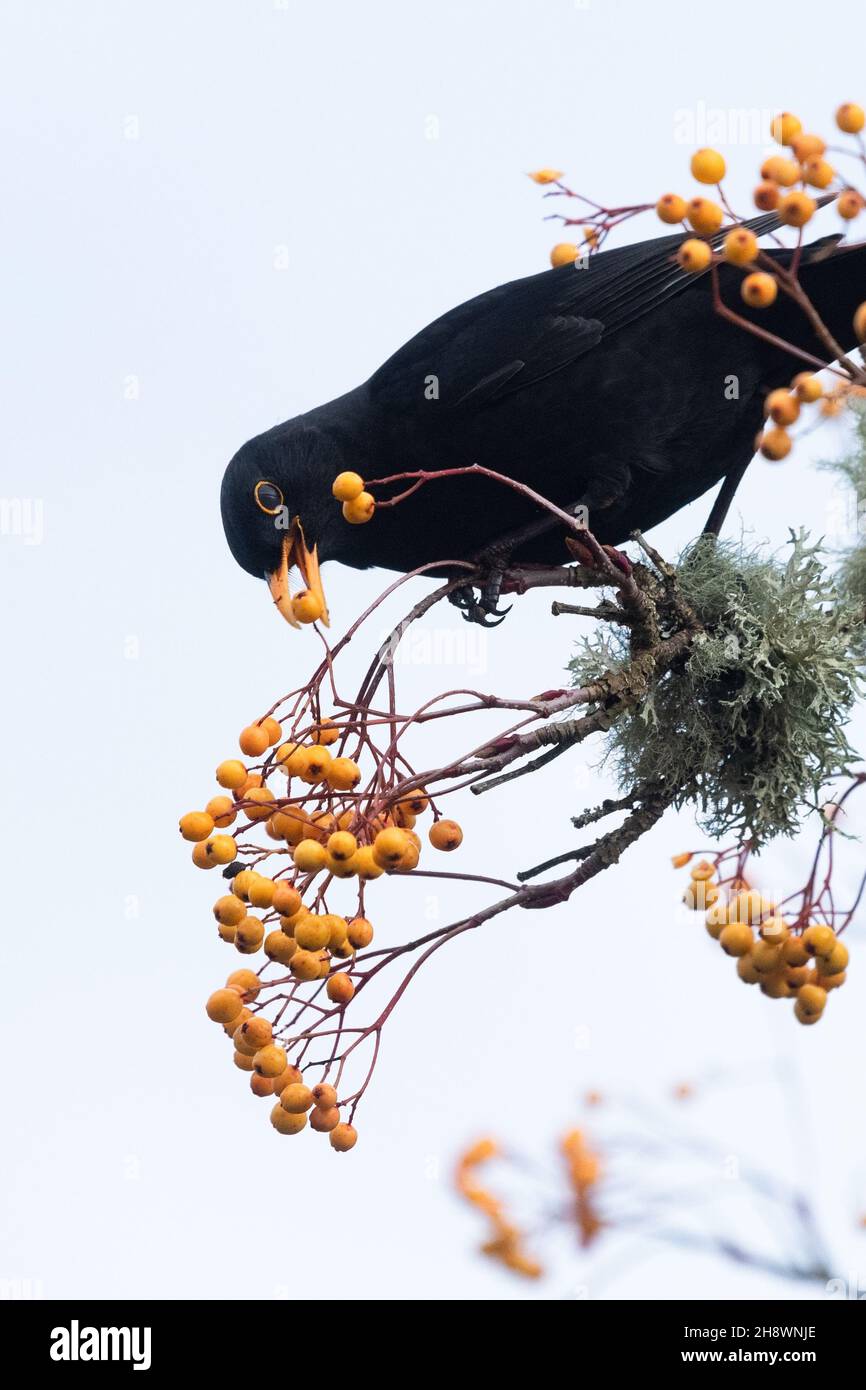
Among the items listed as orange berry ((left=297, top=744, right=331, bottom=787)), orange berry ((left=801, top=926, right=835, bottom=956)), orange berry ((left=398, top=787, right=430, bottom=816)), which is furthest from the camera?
orange berry ((left=398, top=787, right=430, bottom=816))

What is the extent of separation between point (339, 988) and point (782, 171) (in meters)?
1.27

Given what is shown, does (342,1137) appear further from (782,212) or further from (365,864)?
(782,212)

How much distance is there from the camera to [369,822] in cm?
229

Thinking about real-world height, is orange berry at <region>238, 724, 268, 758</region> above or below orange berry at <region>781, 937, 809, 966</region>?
above

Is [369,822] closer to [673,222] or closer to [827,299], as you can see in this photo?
[673,222]

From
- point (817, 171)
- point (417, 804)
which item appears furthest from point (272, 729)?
point (817, 171)

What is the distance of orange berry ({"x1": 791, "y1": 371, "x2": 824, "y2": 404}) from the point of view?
6.07 feet

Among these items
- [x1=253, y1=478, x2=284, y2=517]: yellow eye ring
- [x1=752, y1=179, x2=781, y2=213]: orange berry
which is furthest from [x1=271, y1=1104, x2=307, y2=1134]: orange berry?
[x1=253, y1=478, x2=284, y2=517]: yellow eye ring

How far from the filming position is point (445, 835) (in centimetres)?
255

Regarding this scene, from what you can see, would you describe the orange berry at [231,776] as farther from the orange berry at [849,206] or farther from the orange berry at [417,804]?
the orange berry at [849,206]

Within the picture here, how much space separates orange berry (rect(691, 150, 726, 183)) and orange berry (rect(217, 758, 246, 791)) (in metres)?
1.08

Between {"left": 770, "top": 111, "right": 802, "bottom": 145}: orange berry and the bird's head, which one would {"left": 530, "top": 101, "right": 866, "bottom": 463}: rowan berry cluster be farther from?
the bird's head

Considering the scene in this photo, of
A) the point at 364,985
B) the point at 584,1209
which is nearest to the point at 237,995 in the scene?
the point at 364,985

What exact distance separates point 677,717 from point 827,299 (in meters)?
1.26
